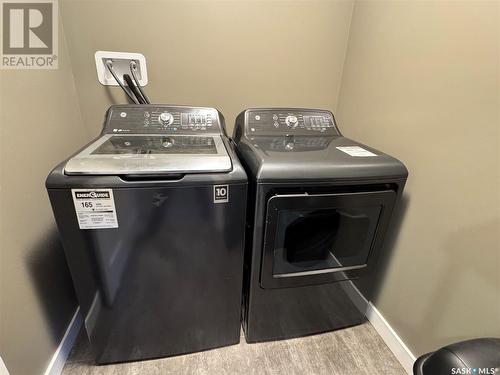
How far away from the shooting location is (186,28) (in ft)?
4.15

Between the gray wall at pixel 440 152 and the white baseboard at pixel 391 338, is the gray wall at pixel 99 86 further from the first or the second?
the white baseboard at pixel 391 338

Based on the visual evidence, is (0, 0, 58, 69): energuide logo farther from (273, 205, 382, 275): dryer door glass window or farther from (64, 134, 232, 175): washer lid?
(273, 205, 382, 275): dryer door glass window

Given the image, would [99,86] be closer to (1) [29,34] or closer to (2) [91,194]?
(1) [29,34]

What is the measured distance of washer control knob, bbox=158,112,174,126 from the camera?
1.16 meters

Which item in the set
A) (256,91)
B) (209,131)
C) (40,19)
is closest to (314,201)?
(209,131)

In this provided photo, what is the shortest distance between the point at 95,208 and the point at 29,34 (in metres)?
0.83

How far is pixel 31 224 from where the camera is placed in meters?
0.92

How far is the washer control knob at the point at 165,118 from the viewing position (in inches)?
45.6

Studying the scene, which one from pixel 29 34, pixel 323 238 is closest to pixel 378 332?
pixel 323 238

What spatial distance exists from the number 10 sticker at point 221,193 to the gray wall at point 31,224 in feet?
2.18

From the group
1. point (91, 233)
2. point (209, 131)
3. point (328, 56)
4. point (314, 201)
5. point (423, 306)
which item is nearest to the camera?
point (91, 233)

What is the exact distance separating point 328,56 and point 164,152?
116 centimetres

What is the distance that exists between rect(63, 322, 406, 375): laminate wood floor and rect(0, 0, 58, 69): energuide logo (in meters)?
1.22

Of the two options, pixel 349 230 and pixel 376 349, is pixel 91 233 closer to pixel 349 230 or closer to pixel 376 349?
pixel 349 230
